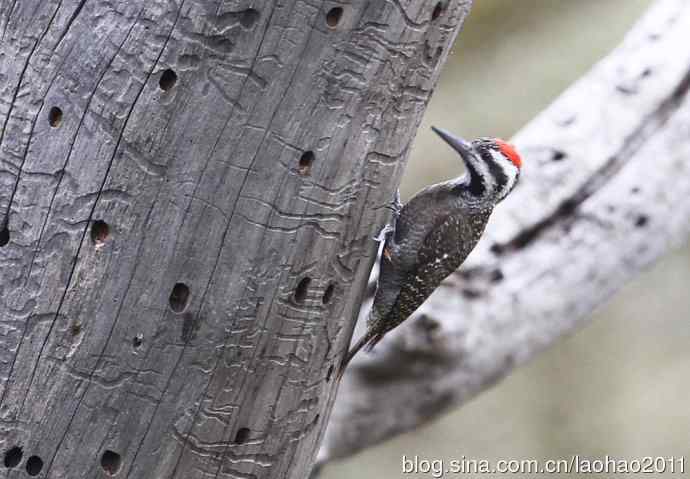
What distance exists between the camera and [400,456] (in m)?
8.95

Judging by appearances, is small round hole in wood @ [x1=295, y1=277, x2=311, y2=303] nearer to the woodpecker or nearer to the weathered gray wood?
the weathered gray wood

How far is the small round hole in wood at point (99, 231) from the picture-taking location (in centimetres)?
266

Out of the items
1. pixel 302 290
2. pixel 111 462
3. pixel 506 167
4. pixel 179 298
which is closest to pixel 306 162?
pixel 302 290

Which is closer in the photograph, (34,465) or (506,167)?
(34,465)

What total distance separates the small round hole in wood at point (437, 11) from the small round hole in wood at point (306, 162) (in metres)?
0.59

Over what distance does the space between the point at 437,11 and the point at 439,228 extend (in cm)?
135

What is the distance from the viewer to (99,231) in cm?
267

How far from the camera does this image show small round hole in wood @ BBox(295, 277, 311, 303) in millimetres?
2811

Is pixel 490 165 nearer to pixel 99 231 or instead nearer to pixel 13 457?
pixel 99 231

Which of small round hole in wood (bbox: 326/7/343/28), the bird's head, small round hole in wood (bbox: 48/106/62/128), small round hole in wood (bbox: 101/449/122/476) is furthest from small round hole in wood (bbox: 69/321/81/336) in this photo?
the bird's head

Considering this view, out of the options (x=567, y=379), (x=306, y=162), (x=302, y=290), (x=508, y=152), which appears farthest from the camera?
(x=567, y=379)

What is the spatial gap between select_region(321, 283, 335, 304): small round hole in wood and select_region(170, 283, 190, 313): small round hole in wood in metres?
0.46

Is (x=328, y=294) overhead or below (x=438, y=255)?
below

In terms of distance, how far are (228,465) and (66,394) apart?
0.57 m
